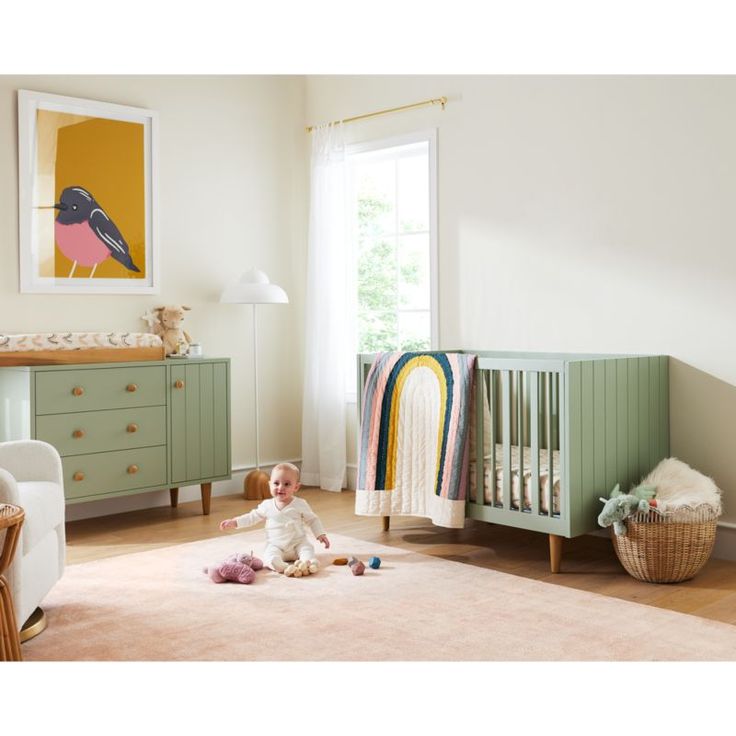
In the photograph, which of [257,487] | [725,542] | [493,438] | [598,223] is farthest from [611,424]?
[257,487]

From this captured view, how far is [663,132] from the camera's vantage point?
3375 millimetres

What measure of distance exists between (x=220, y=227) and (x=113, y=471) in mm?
1548

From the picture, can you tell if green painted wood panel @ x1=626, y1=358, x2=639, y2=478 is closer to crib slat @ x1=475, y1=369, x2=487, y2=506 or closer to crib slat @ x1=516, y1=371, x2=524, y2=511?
crib slat @ x1=516, y1=371, x2=524, y2=511

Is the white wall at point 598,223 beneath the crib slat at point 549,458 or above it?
above

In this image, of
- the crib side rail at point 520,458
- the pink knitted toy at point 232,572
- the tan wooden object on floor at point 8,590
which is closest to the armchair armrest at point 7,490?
the tan wooden object on floor at point 8,590

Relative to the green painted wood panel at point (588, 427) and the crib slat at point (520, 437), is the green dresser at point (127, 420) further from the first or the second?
the green painted wood panel at point (588, 427)

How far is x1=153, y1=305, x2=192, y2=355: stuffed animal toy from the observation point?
13.8 ft

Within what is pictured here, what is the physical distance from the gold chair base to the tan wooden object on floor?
0.40 m

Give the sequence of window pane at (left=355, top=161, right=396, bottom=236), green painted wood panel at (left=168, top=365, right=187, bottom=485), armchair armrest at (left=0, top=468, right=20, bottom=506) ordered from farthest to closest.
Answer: window pane at (left=355, top=161, right=396, bottom=236), green painted wood panel at (left=168, top=365, right=187, bottom=485), armchair armrest at (left=0, top=468, right=20, bottom=506)

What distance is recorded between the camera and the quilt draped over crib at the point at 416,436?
3.30 metres

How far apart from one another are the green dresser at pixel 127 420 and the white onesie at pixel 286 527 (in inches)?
35.4

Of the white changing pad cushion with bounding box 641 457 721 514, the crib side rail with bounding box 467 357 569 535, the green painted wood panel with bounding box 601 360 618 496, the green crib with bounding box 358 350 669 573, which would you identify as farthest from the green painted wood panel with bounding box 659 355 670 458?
the crib side rail with bounding box 467 357 569 535

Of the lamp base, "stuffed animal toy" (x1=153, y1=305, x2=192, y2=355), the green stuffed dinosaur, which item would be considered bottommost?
the lamp base
